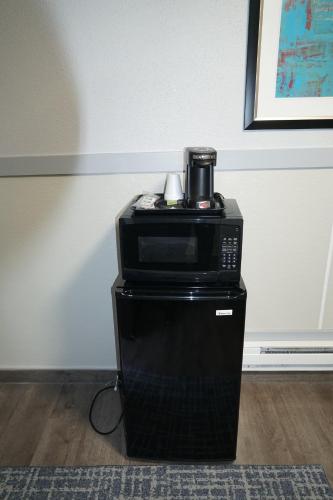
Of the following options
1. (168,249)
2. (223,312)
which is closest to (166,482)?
(223,312)

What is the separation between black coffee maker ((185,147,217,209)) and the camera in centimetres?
110

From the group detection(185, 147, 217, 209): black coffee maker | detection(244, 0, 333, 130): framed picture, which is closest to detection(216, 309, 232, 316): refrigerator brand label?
detection(185, 147, 217, 209): black coffee maker

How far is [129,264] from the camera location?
3.63ft

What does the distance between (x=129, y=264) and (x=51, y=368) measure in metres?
0.98

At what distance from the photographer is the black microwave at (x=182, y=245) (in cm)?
104

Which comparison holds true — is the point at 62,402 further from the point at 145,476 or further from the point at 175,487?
the point at 175,487

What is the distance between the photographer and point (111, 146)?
4.53ft

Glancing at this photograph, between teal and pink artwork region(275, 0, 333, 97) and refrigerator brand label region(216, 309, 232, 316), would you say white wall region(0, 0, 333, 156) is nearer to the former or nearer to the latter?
teal and pink artwork region(275, 0, 333, 97)

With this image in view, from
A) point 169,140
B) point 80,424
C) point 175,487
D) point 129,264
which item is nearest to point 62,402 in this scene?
point 80,424

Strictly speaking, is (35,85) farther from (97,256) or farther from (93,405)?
(93,405)

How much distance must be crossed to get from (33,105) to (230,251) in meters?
0.99

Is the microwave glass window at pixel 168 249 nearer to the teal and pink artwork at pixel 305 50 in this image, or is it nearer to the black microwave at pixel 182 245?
the black microwave at pixel 182 245

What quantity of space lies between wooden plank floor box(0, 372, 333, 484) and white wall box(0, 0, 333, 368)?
0.70 feet

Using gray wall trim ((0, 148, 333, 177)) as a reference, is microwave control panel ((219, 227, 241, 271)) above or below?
below
